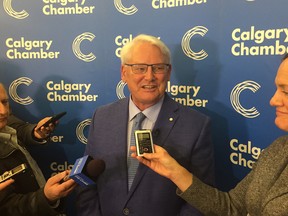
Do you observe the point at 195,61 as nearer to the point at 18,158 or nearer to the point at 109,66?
the point at 109,66

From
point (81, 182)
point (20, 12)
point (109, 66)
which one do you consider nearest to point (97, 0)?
point (109, 66)

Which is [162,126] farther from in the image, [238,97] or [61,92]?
[61,92]

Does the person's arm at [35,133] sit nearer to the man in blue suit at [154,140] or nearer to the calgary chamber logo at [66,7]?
the man in blue suit at [154,140]

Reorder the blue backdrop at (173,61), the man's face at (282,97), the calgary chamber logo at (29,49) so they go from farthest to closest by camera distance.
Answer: the calgary chamber logo at (29,49), the blue backdrop at (173,61), the man's face at (282,97)

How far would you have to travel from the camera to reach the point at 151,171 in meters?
1.58

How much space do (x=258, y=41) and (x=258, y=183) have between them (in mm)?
926

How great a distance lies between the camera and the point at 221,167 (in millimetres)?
2078

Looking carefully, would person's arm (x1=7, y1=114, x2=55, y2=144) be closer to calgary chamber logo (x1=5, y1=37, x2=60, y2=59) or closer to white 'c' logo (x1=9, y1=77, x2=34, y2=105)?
white 'c' logo (x1=9, y1=77, x2=34, y2=105)

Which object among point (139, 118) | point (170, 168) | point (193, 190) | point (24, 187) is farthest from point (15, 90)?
point (193, 190)

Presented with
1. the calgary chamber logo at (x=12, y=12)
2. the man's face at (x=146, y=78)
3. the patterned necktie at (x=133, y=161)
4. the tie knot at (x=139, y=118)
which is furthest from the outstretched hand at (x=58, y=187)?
the calgary chamber logo at (x=12, y=12)

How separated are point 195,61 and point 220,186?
0.91 meters

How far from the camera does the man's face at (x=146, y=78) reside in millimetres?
1609

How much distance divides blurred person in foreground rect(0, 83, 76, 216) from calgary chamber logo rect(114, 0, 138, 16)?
1.01m

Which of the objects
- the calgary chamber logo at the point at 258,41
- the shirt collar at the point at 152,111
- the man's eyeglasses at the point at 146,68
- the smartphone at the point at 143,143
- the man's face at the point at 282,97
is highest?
the calgary chamber logo at the point at 258,41
